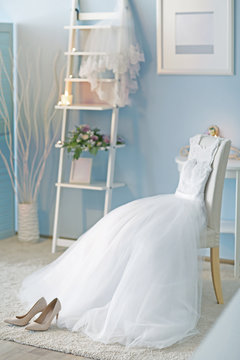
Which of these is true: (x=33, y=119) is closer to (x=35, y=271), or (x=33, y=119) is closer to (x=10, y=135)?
(x=10, y=135)

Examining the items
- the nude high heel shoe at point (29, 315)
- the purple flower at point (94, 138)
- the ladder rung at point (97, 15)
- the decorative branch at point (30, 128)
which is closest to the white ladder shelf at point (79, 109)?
the ladder rung at point (97, 15)

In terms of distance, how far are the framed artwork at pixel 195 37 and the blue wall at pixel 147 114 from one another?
0.21 feet

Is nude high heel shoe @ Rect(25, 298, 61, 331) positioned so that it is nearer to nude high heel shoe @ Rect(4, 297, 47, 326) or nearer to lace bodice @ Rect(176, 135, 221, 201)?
nude high heel shoe @ Rect(4, 297, 47, 326)

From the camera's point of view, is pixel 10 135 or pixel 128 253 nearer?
pixel 128 253

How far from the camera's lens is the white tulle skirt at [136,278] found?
3.26 metres

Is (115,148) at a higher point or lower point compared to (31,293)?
higher

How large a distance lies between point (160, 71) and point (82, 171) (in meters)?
1.03

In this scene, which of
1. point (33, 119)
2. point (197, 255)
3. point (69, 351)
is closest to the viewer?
point (69, 351)

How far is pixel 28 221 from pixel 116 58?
1.62 m

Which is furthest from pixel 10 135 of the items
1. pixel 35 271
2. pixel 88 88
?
pixel 35 271

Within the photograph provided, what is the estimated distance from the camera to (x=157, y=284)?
336cm

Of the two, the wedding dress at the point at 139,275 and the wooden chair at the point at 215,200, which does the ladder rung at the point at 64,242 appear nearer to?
the wedding dress at the point at 139,275

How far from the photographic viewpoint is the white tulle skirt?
3.26 metres

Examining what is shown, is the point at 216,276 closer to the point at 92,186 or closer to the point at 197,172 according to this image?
the point at 197,172
